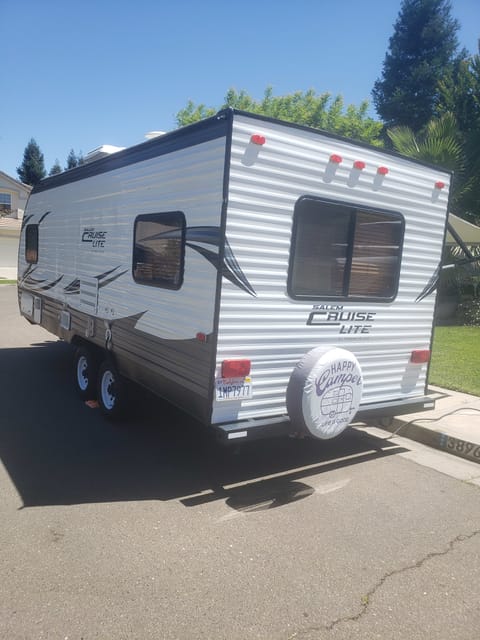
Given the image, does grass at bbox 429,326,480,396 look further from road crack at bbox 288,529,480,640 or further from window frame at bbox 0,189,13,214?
window frame at bbox 0,189,13,214

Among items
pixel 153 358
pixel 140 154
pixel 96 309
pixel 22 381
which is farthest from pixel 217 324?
pixel 22 381

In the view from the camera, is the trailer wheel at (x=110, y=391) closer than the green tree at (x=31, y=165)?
Yes

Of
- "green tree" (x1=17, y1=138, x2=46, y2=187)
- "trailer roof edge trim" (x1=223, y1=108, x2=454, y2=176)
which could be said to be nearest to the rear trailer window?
"trailer roof edge trim" (x1=223, y1=108, x2=454, y2=176)

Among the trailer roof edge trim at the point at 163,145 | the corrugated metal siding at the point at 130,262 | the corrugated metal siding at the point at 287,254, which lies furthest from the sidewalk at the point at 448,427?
the trailer roof edge trim at the point at 163,145

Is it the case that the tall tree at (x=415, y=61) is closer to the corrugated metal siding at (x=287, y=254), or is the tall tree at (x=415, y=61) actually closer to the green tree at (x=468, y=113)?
the green tree at (x=468, y=113)

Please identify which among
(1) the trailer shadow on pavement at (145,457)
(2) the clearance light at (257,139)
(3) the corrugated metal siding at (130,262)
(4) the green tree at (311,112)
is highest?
(4) the green tree at (311,112)

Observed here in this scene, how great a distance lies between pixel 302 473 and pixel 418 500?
102 centimetres

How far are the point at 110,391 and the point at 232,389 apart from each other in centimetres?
245

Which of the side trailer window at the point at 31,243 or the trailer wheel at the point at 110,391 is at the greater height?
the side trailer window at the point at 31,243

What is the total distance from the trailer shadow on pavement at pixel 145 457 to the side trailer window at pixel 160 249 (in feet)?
4.79

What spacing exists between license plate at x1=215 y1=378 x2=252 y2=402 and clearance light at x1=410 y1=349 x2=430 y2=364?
81.8 inches

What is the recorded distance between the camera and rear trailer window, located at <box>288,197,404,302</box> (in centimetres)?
445

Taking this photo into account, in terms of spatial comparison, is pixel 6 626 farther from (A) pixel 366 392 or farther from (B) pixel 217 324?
(A) pixel 366 392

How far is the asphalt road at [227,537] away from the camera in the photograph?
9.26ft
